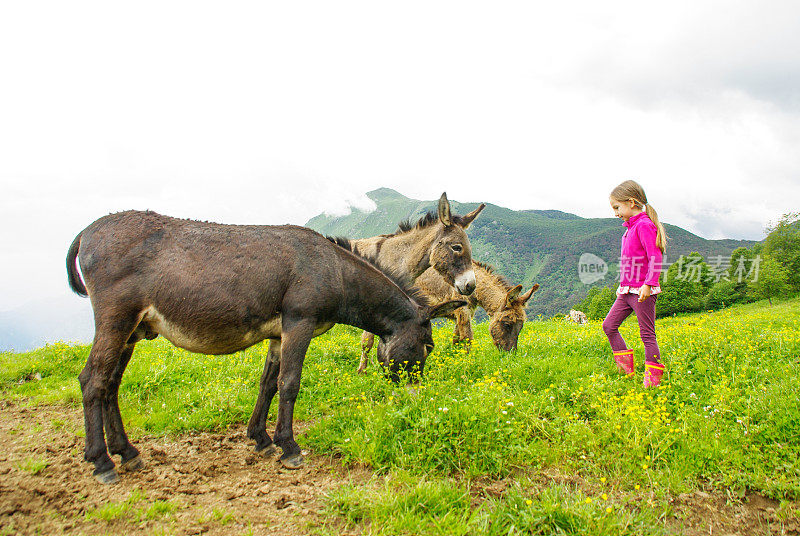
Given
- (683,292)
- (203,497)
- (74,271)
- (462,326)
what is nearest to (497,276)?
(462,326)

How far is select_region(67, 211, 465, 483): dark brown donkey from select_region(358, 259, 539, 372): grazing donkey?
3.34 m

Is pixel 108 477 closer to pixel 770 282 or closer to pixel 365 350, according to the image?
pixel 365 350

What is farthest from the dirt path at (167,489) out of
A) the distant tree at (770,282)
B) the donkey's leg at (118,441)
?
the distant tree at (770,282)

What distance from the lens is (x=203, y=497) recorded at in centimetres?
378

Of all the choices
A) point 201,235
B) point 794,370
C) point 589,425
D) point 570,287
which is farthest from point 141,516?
point 570,287

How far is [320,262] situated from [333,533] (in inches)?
115

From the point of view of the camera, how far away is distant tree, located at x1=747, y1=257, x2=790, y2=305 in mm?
55094

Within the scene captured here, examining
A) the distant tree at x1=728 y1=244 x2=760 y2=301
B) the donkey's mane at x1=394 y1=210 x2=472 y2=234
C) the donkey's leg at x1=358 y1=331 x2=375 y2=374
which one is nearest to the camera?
the donkey's leg at x1=358 y1=331 x2=375 y2=374

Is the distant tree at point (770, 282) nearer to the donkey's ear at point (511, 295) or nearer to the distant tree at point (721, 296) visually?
the distant tree at point (721, 296)

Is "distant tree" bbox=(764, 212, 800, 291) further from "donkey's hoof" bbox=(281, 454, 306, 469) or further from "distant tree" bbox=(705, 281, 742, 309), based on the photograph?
"donkey's hoof" bbox=(281, 454, 306, 469)

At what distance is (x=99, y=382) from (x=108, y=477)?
3.10ft

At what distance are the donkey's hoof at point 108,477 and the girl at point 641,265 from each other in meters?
6.57

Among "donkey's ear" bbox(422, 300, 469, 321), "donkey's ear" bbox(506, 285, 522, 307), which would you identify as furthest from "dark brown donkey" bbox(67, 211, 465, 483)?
"donkey's ear" bbox(506, 285, 522, 307)

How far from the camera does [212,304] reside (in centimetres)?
441
